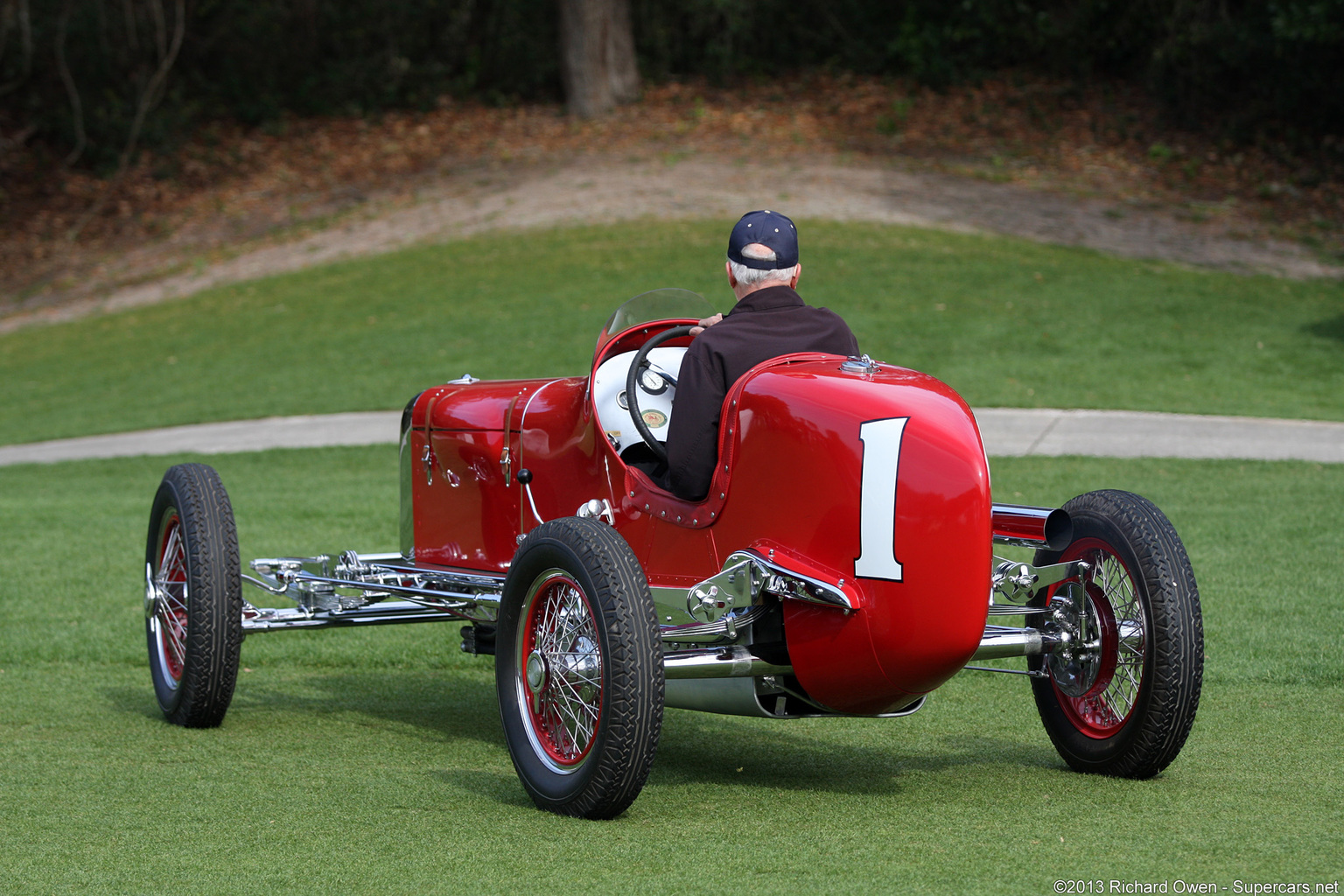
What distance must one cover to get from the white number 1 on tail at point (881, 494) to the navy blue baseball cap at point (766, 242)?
0.92 meters

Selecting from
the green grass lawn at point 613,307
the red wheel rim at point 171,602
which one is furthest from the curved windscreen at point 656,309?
the green grass lawn at point 613,307

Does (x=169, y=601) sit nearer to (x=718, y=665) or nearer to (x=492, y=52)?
(x=718, y=665)

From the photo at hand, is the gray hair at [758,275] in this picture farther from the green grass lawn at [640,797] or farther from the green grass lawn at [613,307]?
the green grass lawn at [613,307]

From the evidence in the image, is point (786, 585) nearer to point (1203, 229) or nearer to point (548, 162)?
point (1203, 229)

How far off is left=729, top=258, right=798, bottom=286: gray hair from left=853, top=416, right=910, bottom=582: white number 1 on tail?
90 cm

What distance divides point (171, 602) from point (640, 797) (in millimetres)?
2600

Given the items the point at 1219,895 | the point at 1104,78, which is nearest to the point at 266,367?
the point at 1219,895

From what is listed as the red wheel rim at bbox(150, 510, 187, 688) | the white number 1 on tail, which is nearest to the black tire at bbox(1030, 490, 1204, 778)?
the white number 1 on tail

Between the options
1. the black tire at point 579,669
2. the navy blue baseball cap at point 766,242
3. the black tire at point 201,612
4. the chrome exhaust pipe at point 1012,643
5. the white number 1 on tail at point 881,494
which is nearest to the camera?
the white number 1 on tail at point 881,494

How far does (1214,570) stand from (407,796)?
4953mm

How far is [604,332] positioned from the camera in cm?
511

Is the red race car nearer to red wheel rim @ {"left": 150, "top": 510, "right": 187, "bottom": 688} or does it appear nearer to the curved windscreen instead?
the curved windscreen

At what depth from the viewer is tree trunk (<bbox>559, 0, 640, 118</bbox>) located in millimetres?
28859

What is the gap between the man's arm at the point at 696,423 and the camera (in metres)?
4.25
